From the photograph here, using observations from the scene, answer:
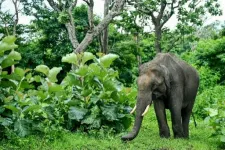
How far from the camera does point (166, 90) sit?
8.45m

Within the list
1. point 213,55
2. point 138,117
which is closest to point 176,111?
point 138,117

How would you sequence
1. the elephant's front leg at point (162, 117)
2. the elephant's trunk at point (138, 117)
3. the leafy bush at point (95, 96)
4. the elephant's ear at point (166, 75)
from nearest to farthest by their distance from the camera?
the elephant's trunk at point (138, 117), the leafy bush at point (95, 96), the elephant's ear at point (166, 75), the elephant's front leg at point (162, 117)

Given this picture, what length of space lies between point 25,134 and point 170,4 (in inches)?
652

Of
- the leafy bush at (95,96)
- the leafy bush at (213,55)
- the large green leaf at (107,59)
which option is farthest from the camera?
the leafy bush at (213,55)

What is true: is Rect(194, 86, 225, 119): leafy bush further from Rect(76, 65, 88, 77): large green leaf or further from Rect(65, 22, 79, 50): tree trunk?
Rect(76, 65, 88, 77): large green leaf

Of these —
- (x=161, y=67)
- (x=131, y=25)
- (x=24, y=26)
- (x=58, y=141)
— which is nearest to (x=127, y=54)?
(x=131, y=25)

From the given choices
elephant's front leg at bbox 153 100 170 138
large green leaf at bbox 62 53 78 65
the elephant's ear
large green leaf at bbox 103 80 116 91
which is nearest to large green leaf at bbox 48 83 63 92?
large green leaf at bbox 62 53 78 65

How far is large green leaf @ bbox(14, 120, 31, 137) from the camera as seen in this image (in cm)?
612

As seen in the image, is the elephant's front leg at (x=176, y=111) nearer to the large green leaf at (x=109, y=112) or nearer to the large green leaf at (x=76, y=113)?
the large green leaf at (x=109, y=112)

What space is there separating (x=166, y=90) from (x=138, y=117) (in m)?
1.21

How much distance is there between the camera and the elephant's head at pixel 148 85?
754 cm

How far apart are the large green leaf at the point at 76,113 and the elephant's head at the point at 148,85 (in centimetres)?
81

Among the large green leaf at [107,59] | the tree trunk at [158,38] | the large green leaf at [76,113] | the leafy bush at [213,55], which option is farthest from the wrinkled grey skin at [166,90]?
the tree trunk at [158,38]

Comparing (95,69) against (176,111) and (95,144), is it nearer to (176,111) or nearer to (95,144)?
(95,144)
